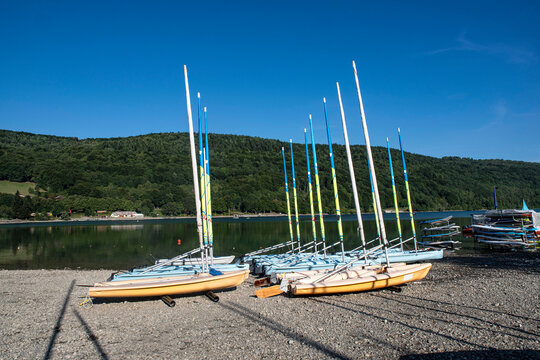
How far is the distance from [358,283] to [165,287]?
7354 mm

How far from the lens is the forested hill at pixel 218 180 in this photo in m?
140

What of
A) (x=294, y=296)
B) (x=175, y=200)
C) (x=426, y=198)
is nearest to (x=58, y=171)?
(x=175, y=200)

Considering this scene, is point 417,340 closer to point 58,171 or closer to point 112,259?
point 112,259

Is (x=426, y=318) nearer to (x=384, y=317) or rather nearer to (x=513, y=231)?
(x=384, y=317)

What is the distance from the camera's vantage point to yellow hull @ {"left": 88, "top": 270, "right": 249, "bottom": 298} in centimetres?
1346

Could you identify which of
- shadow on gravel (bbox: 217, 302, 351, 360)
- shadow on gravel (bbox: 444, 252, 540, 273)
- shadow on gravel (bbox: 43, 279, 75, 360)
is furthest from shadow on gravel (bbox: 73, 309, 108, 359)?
shadow on gravel (bbox: 444, 252, 540, 273)

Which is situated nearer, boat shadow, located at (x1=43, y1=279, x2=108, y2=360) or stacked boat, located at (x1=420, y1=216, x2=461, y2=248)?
boat shadow, located at (x1=43, y1=279, x2=108, y2=360)

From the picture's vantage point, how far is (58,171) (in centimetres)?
14725

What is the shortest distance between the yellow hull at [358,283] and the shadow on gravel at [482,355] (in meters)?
5.90

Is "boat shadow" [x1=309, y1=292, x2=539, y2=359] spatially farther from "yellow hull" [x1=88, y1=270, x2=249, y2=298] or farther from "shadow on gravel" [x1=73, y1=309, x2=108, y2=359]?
"shadow on gravel" [x1=73, y1=309, x2=108, y2=359]

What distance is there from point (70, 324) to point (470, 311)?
42.1 ft

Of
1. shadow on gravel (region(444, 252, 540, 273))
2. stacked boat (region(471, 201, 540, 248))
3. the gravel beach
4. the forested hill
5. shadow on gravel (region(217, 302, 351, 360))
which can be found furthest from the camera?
the forested hill

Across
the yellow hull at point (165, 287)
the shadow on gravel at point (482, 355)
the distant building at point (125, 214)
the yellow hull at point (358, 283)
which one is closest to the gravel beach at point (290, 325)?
the shadow on gravel at point (482, 355)

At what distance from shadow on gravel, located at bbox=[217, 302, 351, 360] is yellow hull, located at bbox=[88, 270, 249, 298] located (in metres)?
0.91
